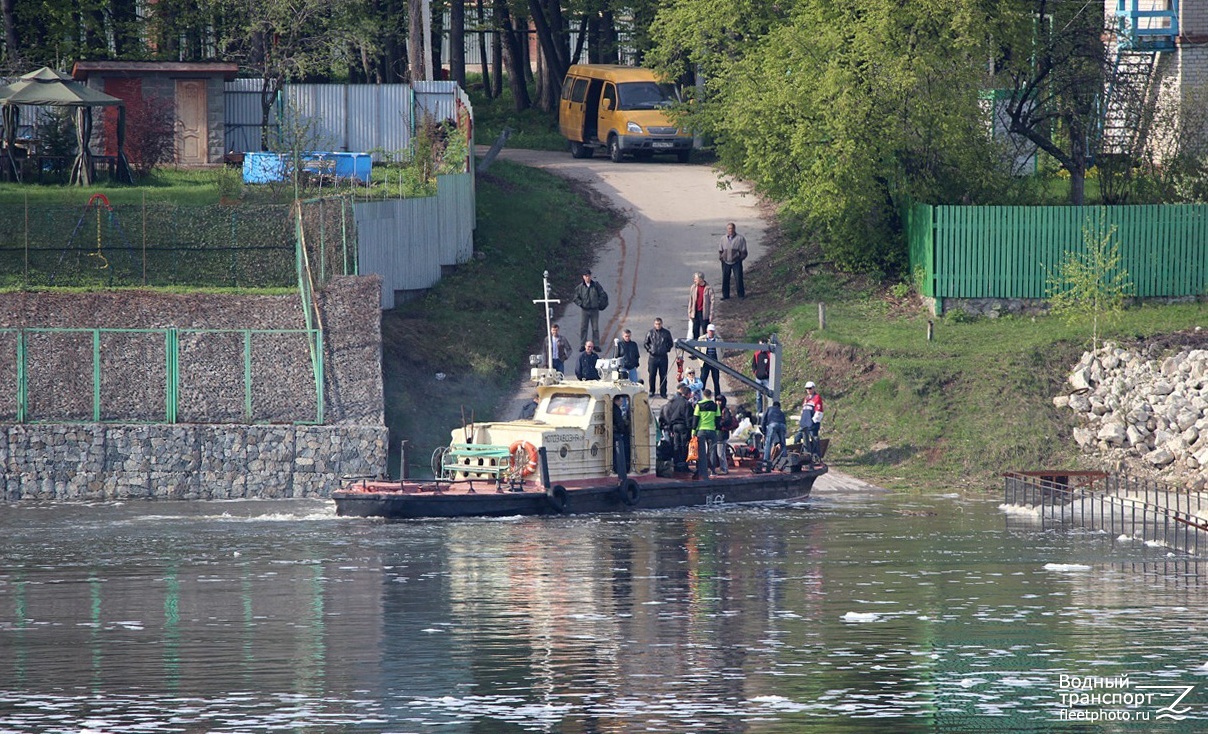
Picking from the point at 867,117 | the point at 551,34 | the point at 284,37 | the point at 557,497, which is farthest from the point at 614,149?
the point at 557,497

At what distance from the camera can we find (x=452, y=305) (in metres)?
36.2

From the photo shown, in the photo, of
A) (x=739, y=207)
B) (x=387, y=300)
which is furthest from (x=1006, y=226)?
(x=387, y=300)

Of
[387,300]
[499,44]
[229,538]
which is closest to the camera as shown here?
[229,538]

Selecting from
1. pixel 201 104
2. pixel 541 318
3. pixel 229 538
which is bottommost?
pixel 229 538

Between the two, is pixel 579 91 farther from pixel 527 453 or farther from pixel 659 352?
pixel 527 453

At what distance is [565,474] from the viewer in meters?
27.3

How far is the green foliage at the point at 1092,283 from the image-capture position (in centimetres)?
3303

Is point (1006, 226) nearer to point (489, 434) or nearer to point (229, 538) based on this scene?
point (489, 434)

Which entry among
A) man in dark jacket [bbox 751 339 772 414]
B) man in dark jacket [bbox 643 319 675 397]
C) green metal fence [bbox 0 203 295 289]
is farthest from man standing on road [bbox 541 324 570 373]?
green metal fence [bbox 0 203 295 289]

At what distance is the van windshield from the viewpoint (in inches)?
1905

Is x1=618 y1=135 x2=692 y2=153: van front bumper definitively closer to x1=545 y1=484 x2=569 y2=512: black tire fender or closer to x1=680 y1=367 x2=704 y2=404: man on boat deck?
x1=680 y1=367 x2=704 y2=404: man on boat deck

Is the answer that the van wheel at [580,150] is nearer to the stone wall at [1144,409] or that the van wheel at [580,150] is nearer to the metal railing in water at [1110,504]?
the stone wall at [1144,409]

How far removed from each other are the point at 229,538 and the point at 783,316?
604 inches

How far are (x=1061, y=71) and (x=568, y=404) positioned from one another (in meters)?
16.1
